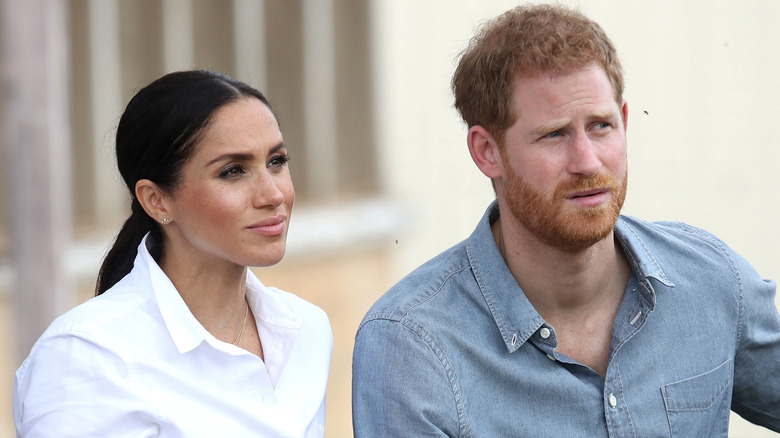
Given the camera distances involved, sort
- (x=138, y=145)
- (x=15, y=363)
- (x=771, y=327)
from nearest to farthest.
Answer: (x=138, y=145)
(x=771, y=327)
(x=15, y=363)

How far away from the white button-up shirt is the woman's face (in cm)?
12

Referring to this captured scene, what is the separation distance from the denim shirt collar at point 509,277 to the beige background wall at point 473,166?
6.64 feet

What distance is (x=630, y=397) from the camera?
2021 mm

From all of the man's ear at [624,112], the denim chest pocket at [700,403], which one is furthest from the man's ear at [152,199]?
the denim chest pocket at [700,403]

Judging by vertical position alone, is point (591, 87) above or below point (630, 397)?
above

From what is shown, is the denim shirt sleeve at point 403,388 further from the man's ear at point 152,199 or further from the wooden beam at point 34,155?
the wooden beam at point 34,155


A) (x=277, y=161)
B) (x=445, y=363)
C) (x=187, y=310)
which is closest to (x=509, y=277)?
(x=445, y=363)

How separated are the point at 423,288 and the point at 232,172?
417 mm

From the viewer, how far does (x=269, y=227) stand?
1921mm

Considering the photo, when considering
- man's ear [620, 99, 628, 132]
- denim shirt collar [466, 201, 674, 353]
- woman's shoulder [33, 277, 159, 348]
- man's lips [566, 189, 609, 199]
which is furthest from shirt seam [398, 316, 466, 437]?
man's ear [620, 99, 628, 132]

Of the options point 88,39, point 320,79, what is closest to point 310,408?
point 88,39

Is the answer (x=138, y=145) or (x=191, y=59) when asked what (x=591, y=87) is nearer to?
(x=138, y=145)

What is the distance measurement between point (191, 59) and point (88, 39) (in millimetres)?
366

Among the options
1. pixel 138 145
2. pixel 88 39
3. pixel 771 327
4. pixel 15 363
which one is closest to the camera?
pixel 138 145
